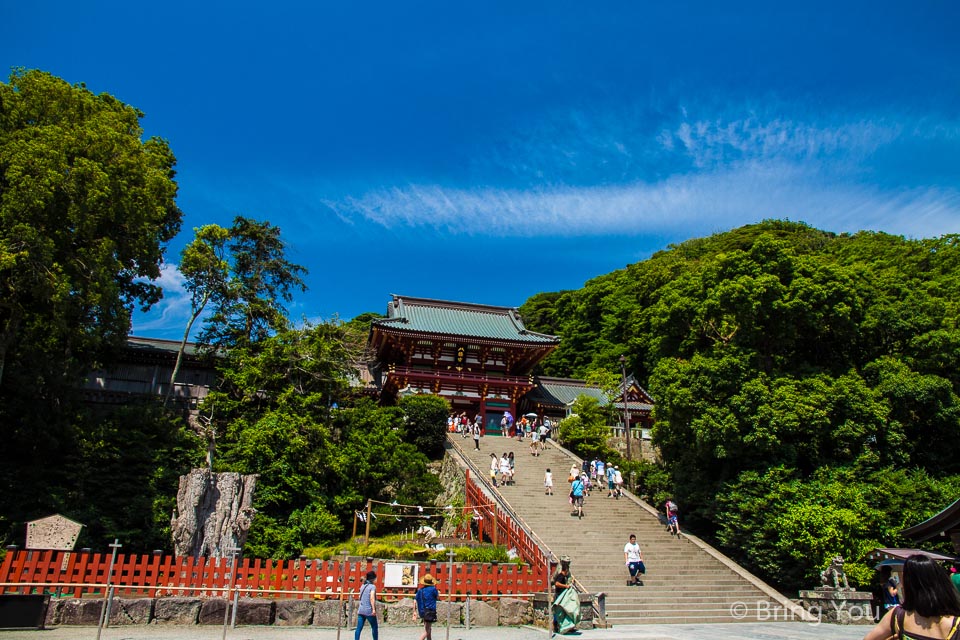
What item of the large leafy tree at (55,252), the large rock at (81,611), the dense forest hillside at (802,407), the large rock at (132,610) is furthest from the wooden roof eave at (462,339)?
the large rock at (81,611)

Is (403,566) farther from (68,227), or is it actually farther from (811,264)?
(811,264)

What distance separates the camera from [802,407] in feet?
46.6

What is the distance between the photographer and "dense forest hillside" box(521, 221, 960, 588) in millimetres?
13239

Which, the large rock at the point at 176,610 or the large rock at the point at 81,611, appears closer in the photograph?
the large rock at the point at 81,611

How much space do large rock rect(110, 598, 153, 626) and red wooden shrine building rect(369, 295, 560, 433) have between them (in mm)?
19126

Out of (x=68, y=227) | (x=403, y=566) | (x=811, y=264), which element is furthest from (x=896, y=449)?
(x=68, y=227)

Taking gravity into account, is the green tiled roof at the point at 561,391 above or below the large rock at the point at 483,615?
above

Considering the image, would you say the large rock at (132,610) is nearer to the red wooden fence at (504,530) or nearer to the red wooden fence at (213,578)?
the red wooden fence at (213,578)

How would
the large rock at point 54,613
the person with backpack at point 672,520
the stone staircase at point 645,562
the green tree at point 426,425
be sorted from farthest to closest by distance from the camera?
the green tree at point 426,425
the person with backpack at point 672,520
the stone staircase at point 645,562
the large rock at point 54,613

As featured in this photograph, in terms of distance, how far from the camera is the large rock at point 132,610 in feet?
30.5

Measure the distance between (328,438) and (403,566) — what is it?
32.9 feet

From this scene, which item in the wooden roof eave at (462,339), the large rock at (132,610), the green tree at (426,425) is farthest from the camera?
the wooden roof eave at (462,339)

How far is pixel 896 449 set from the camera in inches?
577

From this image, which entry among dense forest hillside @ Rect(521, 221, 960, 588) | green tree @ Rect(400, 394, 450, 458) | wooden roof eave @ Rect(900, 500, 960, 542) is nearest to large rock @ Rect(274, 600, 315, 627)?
dense forest hillside @ Rect(521, 221, 960, 588)
